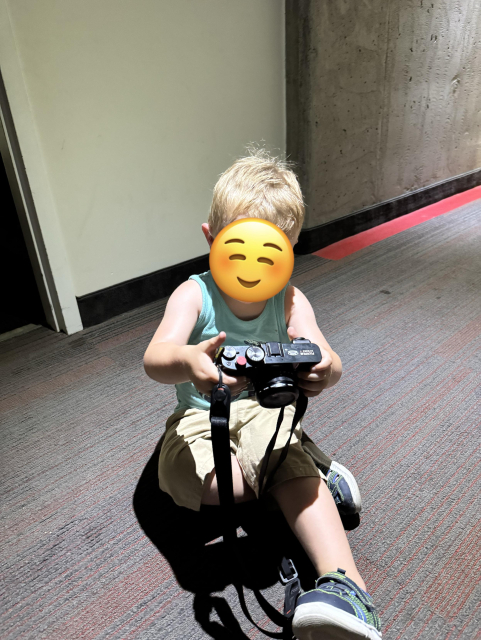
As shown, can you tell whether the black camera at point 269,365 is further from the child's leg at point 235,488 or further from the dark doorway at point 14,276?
the dark doorway at point 14,276

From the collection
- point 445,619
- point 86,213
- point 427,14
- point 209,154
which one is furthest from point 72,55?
point 427,14

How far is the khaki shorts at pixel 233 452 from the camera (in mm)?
777

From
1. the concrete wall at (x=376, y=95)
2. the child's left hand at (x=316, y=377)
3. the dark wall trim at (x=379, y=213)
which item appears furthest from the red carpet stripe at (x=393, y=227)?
the child's left hand at (x=316, y=377)

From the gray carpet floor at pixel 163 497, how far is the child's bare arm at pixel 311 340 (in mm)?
355

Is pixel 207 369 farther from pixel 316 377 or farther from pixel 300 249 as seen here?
pixel 300 249

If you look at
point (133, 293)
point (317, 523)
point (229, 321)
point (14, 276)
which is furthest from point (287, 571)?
point (14, 276)

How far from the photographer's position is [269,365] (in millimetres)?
615

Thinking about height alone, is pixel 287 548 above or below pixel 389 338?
above

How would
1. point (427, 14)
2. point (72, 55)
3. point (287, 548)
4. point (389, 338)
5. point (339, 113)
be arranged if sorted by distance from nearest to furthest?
point (287, 548) < point (72, 55) < point (389, 338) < point (339, 113) < point (427, 14)

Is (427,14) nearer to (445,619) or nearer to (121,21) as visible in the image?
(121,21)

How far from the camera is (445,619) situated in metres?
0.72

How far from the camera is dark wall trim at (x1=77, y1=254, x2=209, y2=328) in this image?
1697mm

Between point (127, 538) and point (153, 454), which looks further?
point (153, 454)

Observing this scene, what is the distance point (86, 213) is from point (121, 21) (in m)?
0.62
